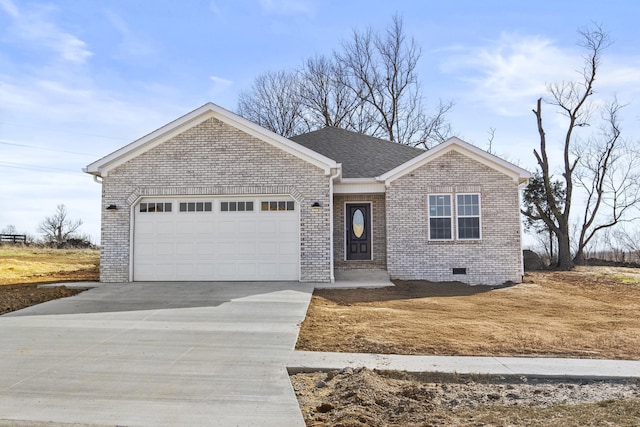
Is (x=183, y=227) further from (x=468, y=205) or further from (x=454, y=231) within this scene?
(x=468, y=205)

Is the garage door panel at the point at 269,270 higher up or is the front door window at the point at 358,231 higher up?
the front door window at the point at 358,231

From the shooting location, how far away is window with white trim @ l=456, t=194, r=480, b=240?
1508 cm

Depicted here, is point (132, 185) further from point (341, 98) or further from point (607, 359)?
point (341, 98)

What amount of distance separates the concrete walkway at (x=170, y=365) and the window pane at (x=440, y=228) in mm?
6299

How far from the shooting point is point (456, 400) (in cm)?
518

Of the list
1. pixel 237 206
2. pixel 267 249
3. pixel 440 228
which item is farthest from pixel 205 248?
pixel 440 228

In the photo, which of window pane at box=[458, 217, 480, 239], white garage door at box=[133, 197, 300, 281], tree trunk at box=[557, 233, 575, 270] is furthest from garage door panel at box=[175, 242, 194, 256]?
tree trunk at box=[557, 233, 575, 270]

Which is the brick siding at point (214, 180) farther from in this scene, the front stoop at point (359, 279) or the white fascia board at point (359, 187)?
the white fascia board at point (359, 187)

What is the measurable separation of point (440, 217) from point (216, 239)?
6.92 meters

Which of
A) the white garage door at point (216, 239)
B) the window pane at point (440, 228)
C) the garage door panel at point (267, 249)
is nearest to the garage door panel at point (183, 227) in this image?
the white garage door at point (216, 239)

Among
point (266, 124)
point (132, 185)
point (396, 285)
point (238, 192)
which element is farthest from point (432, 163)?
point (266, 124)

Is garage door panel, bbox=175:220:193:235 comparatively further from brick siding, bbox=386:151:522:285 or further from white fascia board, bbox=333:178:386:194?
brick siding, bbox=386:151:522:285

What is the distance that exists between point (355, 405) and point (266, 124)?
118 ft

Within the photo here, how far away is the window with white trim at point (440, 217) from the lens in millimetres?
15125
